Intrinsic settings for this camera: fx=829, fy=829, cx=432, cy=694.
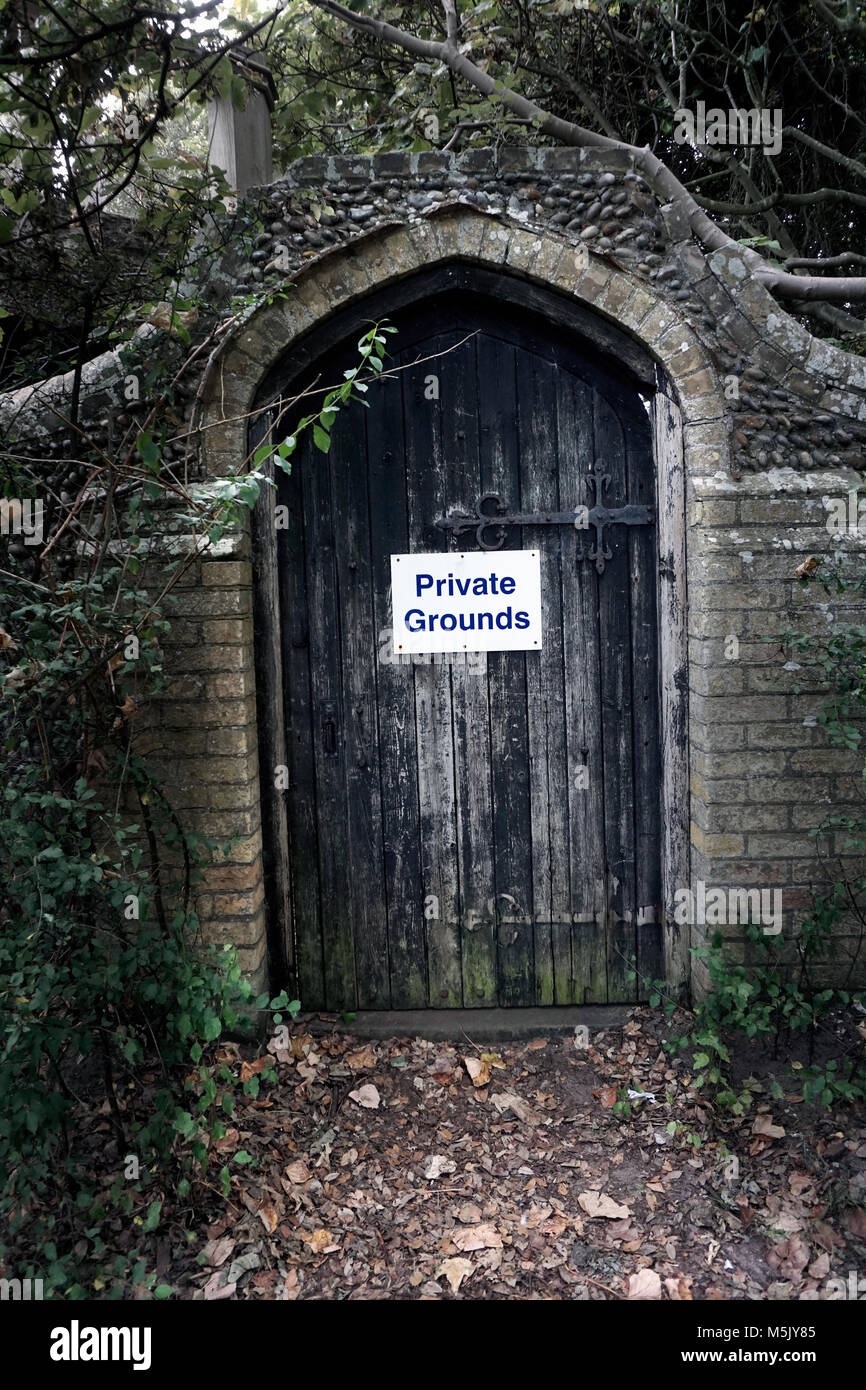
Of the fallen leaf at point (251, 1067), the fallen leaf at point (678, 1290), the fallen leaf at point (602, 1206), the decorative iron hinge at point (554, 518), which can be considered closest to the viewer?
the fallen leaf at point (678, 1290)

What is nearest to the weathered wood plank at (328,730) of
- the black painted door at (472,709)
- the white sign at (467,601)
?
the black painted door at (472,709)

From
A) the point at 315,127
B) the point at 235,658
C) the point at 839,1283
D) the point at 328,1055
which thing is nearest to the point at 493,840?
the point at 328,1055

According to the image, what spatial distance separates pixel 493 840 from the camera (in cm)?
342

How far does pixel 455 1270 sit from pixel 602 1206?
52 cm

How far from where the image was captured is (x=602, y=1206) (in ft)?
8.67

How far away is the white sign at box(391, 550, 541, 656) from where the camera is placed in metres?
3.34

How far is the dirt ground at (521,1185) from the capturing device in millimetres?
2408

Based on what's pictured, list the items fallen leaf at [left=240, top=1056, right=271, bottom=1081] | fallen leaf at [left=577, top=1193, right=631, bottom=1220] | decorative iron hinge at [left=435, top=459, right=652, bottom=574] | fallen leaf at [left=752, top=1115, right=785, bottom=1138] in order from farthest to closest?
decorative iron hinge at [left=435, top=459, right=652, bottom=574] → fallen leaf at [left=240, top=1056, right=271, bottom=1081] → fallen leaf at [left=752, top=1115, right=785, bottom=1138] → fallen leaf at [left=577, top=1193, right=631, bottom=1220]

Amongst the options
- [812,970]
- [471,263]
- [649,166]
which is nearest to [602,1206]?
[812,970]

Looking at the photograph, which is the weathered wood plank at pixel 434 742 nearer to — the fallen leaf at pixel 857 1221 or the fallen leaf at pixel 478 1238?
the fallen leaf at pixel 478 1238

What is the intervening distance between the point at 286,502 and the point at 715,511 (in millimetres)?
1650

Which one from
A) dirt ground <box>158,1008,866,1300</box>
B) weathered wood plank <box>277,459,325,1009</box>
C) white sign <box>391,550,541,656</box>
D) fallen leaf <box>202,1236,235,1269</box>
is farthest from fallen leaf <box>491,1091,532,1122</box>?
white sign <box>391,550,541,656</box>

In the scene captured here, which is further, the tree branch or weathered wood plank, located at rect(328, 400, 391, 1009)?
weathered wood plank, located at rect(328, 400, 391, 1009)

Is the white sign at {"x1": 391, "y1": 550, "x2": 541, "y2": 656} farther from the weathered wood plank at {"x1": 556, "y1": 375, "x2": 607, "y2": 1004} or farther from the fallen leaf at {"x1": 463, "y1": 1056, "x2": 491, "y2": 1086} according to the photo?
the fallen leaf at {"x1": 463, "y1": 1056, "x2": 491, "y2": 1086}
